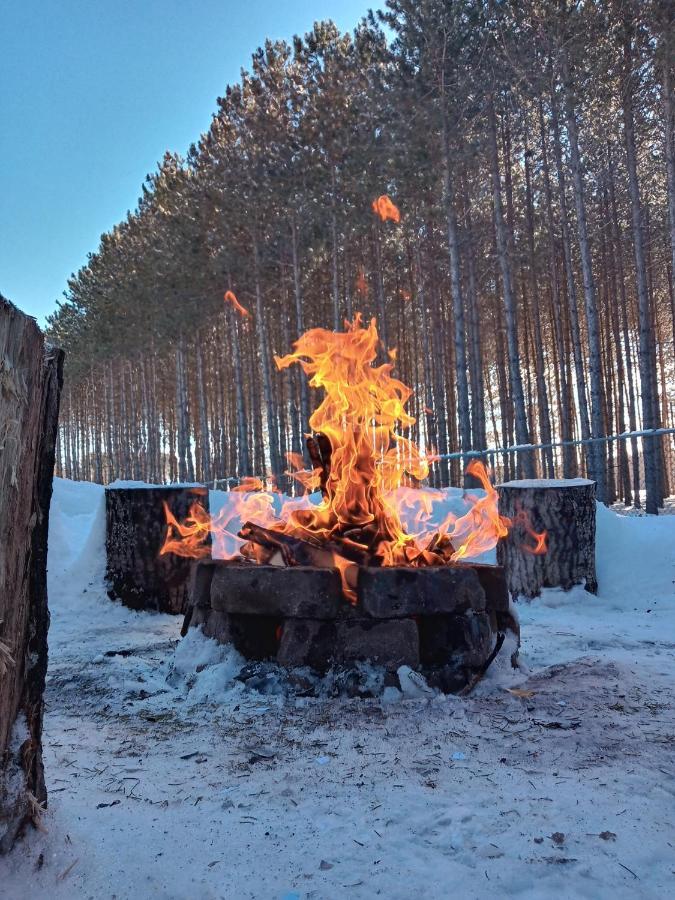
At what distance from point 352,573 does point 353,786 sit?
129cm

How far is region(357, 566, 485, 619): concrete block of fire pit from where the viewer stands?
11.4ft

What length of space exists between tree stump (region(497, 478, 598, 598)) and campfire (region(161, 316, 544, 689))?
46.5 inches

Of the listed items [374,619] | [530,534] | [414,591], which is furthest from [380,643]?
[530,534]

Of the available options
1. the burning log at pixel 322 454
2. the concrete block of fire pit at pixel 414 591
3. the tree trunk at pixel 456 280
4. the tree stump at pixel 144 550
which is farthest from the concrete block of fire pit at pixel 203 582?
the tree trunk at pixel 456 280

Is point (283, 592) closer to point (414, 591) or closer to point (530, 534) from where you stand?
point (414, 591)

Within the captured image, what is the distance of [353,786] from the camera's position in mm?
2361

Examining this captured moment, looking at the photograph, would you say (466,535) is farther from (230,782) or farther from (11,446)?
(11,446)

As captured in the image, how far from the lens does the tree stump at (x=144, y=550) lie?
583 centimetres

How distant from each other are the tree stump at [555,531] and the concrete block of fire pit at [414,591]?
2599 mm

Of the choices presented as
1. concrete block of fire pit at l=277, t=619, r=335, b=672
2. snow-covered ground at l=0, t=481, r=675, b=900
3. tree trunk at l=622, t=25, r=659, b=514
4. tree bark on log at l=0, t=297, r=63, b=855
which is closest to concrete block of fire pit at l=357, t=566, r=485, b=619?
concrete block of fire pit at l=277, t=619, r=335, b=672

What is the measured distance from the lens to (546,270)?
70.4ft

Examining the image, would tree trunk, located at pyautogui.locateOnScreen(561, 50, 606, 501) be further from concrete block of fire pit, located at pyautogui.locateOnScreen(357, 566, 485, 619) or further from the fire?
concrete block of fire pit, located at pyautogui.locateOnScreen(357, 566, 485, 619)

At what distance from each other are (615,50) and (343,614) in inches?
605

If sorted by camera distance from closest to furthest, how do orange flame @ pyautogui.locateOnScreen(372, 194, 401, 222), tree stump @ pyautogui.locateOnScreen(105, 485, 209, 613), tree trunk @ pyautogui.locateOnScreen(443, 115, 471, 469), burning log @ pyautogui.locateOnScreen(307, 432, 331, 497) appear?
burning log @ pyautogui.locateOnScreen(307, 432, 331, 497), orange flame @ pyautogui.locateOnScreen(372, 194, 401, 222), tree stump @ pyautogui.locateOnScreen(105, 485, 209, 613), tree trunk @ pyautogui.locateOnScreen(443, 115, 471, 469)
